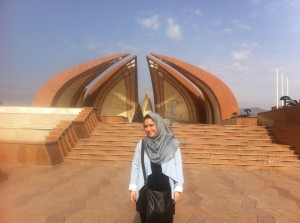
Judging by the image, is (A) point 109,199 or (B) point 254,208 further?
(A) point 109,199

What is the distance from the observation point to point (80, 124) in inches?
345

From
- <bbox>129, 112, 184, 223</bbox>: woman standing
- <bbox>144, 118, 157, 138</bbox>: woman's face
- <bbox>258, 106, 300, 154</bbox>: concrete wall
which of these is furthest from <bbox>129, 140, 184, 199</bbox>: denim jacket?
<bbox>258, 106, 300, 154</bbox>: concrete wall

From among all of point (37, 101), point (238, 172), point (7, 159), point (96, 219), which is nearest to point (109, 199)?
point (96, 219)

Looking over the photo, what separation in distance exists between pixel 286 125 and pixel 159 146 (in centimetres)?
727

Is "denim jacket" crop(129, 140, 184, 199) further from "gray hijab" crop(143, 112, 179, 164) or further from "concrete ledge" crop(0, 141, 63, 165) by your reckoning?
"concrete ledge" crop(0, 141, 63, 165)

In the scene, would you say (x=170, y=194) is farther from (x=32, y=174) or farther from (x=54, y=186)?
(x=32, y=174)

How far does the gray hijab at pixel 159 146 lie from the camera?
2086 mm

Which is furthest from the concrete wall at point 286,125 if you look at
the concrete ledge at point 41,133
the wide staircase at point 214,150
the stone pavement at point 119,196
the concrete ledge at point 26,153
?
the concrete ledge at point 26,153

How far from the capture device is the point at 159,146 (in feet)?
6.84

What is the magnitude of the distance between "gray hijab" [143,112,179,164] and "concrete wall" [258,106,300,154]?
20.7ft

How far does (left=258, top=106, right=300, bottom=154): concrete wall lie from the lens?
7.22 m

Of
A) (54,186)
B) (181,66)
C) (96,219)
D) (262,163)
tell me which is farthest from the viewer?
(181,66)

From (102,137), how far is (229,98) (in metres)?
8.33

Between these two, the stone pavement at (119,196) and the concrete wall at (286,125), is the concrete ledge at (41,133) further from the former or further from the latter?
the concrete wall at (286,125)
